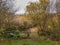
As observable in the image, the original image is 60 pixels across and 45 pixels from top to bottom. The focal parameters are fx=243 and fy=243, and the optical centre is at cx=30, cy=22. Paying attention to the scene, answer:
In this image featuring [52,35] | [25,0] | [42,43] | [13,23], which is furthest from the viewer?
[25,0]

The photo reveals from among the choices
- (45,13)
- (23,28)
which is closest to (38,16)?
(45,13)

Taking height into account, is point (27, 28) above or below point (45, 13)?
below

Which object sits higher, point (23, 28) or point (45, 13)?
point (45, 13)

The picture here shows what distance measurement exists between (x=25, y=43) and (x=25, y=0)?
5281 millimetres

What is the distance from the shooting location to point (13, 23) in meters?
17.2

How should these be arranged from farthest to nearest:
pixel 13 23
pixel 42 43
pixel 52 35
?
pixel 13 23
pixel 52 35
pixel 42 43

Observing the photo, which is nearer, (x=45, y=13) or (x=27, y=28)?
(x=45, y=13)

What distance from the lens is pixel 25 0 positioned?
18594mm

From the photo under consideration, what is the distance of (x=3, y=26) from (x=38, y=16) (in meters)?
3.22

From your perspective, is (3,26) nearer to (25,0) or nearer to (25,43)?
(25,43)

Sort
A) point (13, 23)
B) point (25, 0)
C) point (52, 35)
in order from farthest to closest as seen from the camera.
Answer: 1. point (25, 0)
2. point (13, 23)
3. point (52, 35)

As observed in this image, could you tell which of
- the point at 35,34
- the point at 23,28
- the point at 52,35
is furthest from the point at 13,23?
the point at 52,35

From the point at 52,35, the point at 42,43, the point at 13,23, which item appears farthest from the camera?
the point at 13,23

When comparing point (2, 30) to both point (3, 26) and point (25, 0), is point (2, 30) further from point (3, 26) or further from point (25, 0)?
point (25, 0)
